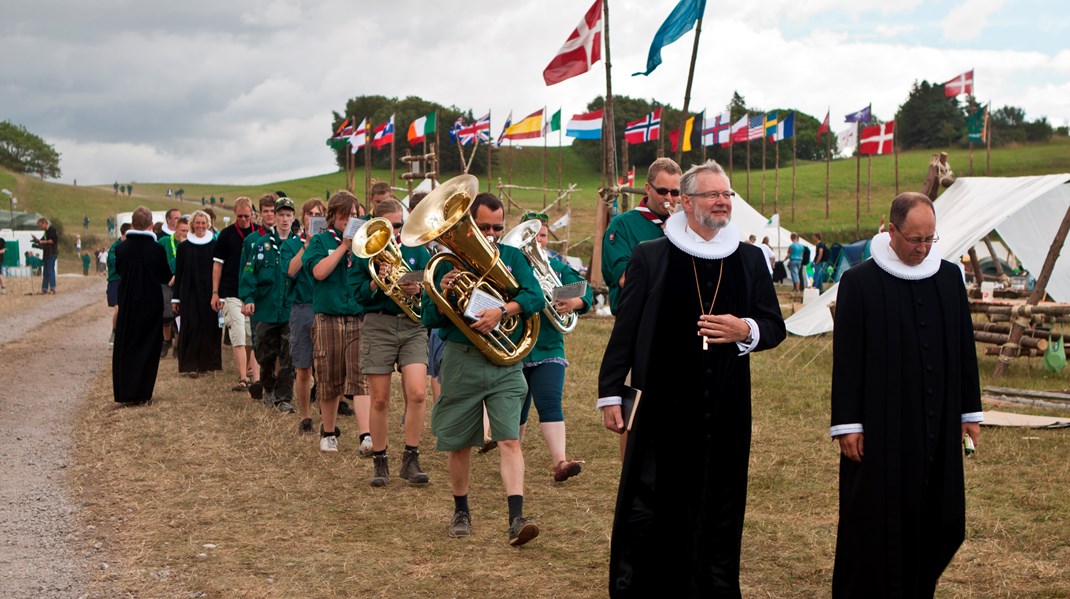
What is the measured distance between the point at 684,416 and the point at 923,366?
3.20 feet

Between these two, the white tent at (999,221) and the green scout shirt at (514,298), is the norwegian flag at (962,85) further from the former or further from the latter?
the green scout shirt at (514,298)

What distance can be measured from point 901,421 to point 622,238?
2.10m

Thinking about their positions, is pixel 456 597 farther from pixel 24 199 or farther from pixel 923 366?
pixel 24 199

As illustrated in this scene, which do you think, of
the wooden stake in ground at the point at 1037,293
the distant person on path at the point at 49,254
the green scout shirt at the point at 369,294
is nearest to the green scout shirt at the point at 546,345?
the green scout shirt at the point at 369,294

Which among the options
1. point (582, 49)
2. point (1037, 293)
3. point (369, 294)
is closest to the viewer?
point (369, 294)

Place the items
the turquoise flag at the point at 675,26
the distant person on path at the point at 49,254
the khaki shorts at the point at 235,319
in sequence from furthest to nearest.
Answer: the distant person on path at the point at 49,254, the turquoise flag at the point at 675,26, the khaki shorts at the point at 235,319

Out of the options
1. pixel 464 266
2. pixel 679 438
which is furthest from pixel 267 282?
pixel 679 438

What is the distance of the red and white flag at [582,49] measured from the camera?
58.5 feet

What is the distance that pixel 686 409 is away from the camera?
4441 mm

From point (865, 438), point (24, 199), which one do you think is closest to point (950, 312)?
point (865, 438)

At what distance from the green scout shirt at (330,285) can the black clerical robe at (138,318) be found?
3.13 meters

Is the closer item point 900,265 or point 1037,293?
point 900,265

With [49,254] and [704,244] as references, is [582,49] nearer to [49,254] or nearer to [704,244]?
[704,244]

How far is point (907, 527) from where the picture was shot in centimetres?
428
